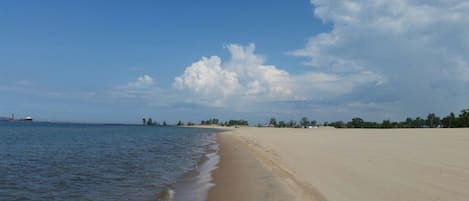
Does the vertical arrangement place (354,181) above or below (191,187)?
above

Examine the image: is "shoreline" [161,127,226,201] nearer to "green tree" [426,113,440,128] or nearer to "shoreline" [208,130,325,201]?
"shoreline" [208,130,325,201]

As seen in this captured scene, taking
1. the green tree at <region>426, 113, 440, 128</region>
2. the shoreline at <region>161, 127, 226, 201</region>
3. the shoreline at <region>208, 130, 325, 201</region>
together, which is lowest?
the shoreline at <region>161, 127, 226, 201</region>

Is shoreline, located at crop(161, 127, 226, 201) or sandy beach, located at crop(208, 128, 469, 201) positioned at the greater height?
sandy beach, located at crop(208, 128, 469, 201)

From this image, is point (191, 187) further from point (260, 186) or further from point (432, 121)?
point (432, 121)

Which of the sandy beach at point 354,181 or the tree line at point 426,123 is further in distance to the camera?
the tree line at point 426,123

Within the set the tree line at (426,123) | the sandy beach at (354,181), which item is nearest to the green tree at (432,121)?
the tree line at (426,123)

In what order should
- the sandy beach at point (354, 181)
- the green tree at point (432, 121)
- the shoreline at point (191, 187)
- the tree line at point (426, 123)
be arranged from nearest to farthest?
the sandy beach at point (354, 181)
the shoreline at point (191, 187)
the tree line at point (426, 123)
the green tree at point (432, 121)

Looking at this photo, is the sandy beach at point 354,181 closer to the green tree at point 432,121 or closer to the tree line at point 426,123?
the tree line at point 426,123

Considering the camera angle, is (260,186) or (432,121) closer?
(260,186)

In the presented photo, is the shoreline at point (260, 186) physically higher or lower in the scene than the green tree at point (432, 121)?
lower

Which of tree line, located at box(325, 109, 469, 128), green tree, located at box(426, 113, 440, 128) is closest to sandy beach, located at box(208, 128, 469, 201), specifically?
tree line, located at box(325, 109, 469, 128)

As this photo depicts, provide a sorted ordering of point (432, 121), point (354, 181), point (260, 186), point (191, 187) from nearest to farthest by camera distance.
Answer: point (354, 181) < point (260, 186) < point (191, 187) < point (432, 121)

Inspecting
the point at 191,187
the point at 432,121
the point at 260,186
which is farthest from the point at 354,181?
the point at 432,121

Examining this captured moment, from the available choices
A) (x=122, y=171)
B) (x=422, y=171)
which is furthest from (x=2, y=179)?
(x=422, y=171)
